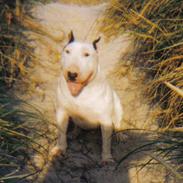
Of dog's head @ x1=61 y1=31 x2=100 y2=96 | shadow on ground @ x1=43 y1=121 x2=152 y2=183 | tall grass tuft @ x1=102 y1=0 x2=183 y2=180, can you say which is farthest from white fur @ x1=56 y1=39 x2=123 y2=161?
tall grass tuft @ x1=102 y1=0 x2=183 y2=180

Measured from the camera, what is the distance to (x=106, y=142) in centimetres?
395

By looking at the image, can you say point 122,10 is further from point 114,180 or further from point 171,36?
point 114,180

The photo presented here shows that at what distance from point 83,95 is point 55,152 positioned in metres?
0.61

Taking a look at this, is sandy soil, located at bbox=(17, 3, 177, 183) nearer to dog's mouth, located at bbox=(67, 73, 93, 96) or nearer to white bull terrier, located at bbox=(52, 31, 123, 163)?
white bull terrier, located at bbox=(52, 31, 123, 163)

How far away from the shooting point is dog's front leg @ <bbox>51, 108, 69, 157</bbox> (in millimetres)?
3949

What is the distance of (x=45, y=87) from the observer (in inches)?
206

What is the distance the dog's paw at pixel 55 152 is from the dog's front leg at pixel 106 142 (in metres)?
0.38

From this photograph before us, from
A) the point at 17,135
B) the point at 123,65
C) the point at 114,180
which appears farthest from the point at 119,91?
the point at 17,135

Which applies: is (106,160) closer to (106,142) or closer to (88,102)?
(106,142)

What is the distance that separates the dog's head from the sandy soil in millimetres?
709

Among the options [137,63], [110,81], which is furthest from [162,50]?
[110,81]

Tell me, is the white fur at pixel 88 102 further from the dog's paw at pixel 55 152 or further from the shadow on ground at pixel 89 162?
the shadow on ground at pixel 89 162

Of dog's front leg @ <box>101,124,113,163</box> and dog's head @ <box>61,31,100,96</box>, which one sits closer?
dog's head @ <box>61,31,100,96</box>

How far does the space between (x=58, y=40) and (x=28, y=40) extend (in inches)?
22.1
